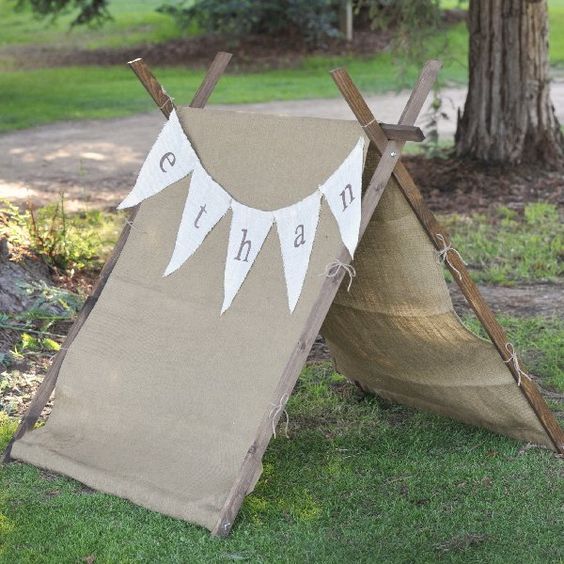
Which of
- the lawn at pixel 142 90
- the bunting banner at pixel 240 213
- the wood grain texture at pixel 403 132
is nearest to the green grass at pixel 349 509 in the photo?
the bunting banner at pixel 240 213

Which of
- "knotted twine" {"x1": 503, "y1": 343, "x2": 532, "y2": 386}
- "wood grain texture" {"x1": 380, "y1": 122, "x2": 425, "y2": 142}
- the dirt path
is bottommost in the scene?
the dirt path

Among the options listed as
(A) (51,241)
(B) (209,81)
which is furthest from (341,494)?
(A) (51,241)

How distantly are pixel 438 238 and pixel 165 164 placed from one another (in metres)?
→ 1.15

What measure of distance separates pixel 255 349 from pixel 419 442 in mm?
966

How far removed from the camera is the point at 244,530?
362 cm

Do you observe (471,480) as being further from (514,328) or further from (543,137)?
(543,137)

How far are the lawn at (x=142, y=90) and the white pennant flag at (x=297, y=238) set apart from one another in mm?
6638

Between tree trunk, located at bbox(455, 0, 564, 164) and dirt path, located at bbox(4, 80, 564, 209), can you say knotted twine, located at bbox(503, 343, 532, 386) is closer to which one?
dirt path, located at bbox(4, 80, 564, 209)

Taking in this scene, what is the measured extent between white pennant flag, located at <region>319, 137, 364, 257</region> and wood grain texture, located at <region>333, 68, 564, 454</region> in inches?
3.5

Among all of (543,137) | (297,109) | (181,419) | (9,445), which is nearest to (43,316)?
(9,445)

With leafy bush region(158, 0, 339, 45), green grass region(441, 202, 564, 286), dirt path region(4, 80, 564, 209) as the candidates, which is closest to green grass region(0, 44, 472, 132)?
dirt path region(4, 80, 564, 209)

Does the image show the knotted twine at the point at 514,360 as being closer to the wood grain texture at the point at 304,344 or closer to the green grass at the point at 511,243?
the wood grain texture at the point at 304,344

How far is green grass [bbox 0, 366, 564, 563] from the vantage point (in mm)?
3504

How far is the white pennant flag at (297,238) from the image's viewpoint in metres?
3.74
